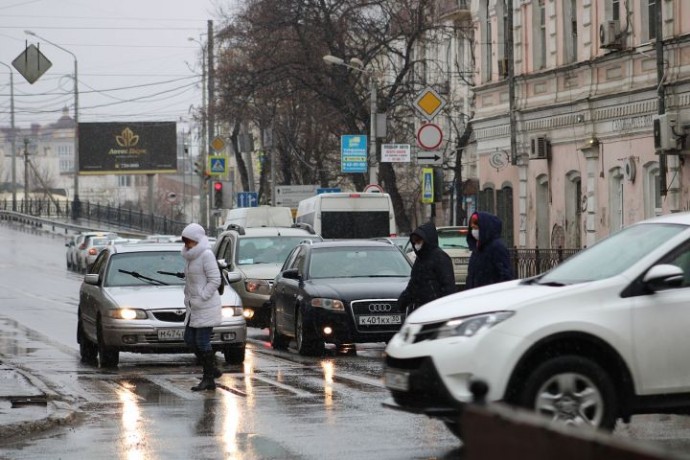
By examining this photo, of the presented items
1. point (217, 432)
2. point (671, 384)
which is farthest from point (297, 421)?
point (671, 384)

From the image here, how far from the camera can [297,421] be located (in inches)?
478

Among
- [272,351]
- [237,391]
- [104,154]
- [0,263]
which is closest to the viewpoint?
[237,391]

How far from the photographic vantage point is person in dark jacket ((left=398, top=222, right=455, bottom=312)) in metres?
16.5

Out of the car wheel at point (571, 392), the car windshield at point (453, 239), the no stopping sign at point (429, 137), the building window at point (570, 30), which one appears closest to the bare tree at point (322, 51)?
the building window at point (570, 30)

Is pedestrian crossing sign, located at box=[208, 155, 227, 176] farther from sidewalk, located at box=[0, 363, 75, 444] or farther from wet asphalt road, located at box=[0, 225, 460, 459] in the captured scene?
sidewalk, located at box=[0, 363, 75, 444]

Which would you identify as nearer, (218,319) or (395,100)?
(218,319)

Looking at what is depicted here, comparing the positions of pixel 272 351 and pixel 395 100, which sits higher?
pixel 395 100

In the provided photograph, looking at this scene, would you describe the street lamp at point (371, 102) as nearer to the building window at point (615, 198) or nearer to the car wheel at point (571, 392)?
the building window at point (615, 198)

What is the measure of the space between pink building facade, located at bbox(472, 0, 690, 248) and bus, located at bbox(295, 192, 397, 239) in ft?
13.2

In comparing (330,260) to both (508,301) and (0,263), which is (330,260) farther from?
(0,263)

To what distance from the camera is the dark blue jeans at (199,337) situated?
15188 mm

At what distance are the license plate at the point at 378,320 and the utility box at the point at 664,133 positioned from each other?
41.9 ft

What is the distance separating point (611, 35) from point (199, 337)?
20190 millimetres

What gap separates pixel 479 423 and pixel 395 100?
47811mm
